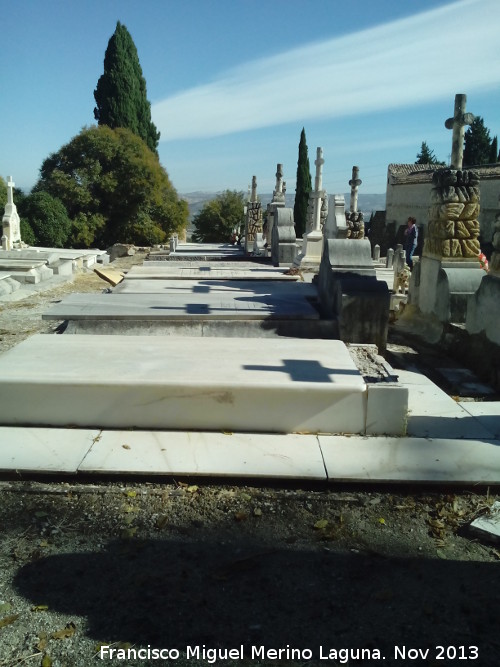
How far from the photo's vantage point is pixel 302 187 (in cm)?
3759

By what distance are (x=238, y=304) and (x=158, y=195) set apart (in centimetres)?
2520

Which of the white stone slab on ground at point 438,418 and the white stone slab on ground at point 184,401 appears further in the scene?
the white stone slab on ground at point 438,418

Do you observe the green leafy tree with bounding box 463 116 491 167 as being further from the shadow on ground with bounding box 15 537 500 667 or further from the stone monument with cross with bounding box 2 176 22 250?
the shadow on ground with bounding box 15 537 500 667

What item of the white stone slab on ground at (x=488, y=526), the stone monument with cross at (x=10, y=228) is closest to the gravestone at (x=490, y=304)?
the white stone slab on ground at (x=488, y=526)

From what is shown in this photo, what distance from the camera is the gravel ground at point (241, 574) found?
81.7 inches

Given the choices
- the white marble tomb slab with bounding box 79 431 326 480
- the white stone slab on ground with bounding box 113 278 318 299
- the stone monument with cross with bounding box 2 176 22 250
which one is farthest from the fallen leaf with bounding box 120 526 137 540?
the stone monument with cross with bounding box 2 176 22 250

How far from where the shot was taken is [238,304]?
623 centimetres

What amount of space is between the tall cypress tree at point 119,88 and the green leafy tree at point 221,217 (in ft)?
36.1

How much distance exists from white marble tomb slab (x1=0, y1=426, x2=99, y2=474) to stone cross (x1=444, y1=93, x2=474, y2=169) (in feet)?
18.3

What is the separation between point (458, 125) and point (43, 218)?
21.5 m

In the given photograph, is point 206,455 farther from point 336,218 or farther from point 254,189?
point 254,189

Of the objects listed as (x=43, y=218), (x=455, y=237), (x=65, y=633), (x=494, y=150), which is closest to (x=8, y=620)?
(x=65, y=633)

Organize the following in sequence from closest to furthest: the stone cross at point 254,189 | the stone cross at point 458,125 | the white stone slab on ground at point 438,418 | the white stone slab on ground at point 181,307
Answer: the white stone slab on ground at point 438,418
the white stone slab on ground at point 181,307
the stone cross at point 458,125
the stone cross at point 254,189

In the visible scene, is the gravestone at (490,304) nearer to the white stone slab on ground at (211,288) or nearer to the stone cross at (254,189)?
the white stone slab on ground at (211,288)
